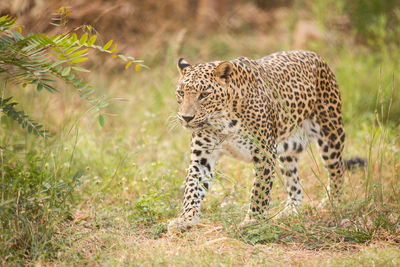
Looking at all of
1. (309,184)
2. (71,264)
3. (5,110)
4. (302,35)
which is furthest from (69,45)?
(302,35)

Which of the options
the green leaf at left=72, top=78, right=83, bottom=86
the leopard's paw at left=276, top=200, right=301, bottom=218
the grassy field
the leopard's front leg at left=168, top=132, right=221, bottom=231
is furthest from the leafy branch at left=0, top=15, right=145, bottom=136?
the leopard's paw at left=276, top=200, right=301, bottom=218

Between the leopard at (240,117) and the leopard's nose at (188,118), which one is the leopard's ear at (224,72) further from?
the leopard's nose at (188,118)

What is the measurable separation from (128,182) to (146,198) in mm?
1039

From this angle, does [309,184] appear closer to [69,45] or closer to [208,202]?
[208,202]

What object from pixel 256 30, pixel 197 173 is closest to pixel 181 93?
pixel 197 173

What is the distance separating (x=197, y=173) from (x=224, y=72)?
115 cm

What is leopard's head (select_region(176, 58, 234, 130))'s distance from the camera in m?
5.18

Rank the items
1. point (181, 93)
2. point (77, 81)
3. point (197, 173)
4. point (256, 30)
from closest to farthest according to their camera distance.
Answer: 1. point (77, 81)
2. point (181, 93)
3. point (197, 173)
4. point (256, 30)

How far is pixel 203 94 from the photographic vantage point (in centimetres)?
525

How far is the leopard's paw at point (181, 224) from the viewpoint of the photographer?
16.9 ft

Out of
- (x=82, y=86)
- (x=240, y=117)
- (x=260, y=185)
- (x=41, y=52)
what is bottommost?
(x=260, y=185)

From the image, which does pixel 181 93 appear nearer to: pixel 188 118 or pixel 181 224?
pixel 188 118

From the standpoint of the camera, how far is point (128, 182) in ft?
21.7

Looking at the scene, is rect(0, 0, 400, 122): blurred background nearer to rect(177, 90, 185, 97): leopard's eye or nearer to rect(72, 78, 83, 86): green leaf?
rect(177, 90, 185, 97): leopard's eye
